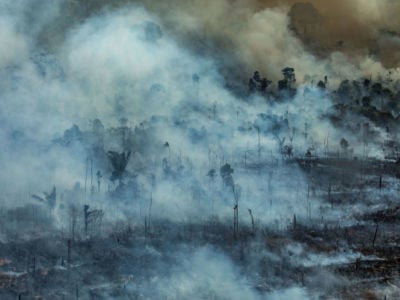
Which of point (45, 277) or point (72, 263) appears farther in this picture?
point (72, 263)

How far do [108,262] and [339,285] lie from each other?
213 feet

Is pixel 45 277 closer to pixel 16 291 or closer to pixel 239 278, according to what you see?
pixel 16 291

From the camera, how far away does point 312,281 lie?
7805 inches

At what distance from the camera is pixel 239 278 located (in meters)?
197

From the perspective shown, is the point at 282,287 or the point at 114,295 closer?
the point at 114,295

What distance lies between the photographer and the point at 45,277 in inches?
→ 7190

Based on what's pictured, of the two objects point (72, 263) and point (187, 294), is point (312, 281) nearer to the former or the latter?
point (187, 294)

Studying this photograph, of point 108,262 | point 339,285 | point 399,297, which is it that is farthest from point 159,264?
point 399,297

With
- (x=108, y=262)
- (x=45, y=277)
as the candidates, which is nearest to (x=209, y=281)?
(x=108, y=262)

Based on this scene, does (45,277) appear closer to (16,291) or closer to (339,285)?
(16,291)

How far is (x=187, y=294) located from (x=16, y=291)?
43.0m

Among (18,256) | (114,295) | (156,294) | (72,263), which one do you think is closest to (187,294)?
(156,294)

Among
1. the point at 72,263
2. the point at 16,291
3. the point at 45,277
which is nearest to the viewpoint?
the point at 16,291

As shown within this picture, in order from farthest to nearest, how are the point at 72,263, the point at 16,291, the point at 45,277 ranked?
the point at 72,263
the point at 45,277
the point at 16,291
